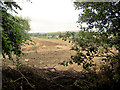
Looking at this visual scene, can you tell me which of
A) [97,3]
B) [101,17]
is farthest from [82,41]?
[97,3]

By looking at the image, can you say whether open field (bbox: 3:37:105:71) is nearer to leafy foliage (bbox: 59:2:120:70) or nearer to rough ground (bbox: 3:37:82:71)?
rough ground (bbox: 3:37:82:71)

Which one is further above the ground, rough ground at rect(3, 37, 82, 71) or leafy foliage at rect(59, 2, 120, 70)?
leafy foliage at rect(59, 2, 120, 70)

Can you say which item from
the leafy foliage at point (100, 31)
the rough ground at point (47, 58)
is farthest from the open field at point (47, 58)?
the leafy foliage at point (100, 31)

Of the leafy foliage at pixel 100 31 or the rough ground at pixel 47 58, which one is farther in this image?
the rough ground at pixel 47 58

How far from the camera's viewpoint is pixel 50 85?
334 cm

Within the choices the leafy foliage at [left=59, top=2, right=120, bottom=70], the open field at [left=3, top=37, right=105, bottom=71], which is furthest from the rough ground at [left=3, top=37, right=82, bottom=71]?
the leafy foliage at [left=59, top=2, right=120, bottom=70]

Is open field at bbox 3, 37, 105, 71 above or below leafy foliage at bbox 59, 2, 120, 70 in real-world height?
below

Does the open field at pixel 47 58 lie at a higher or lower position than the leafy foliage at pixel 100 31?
lower

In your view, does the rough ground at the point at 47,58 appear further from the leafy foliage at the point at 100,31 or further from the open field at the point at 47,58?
the leafy foliage at the point at 100,31

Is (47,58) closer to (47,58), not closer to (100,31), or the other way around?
(47,58)

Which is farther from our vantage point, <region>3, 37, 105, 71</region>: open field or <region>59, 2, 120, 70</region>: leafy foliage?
<region>3, 37, 105, 71</region>: open field

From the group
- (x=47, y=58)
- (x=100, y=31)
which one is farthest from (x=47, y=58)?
(x=100, y=31)

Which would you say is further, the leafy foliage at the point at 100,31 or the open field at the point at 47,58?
the open field at the point at 47,58

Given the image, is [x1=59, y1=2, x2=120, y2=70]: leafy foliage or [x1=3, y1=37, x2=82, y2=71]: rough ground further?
[x1=3, y1=37, x2=82, y2=71]: rough ground
